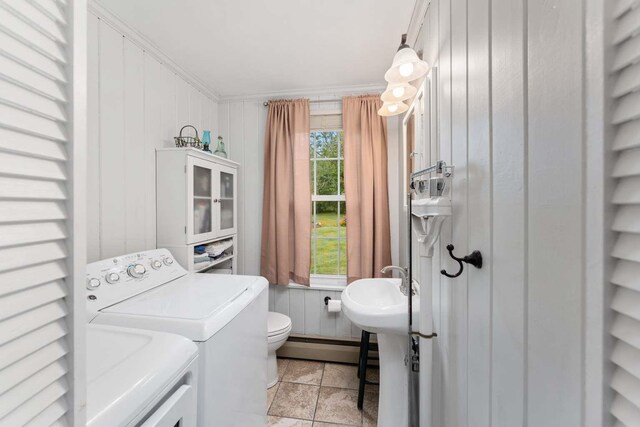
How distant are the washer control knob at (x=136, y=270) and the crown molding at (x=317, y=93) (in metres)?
1.84

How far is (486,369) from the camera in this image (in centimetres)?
72

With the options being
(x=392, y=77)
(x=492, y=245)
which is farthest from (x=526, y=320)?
(x=392, y=77)

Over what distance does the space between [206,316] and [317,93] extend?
2159mm

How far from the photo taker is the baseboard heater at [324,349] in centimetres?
225

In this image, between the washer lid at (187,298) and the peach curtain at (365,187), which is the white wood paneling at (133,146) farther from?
the peach curtain at (365,187)

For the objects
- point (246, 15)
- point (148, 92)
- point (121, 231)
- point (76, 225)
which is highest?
point (246, 15)

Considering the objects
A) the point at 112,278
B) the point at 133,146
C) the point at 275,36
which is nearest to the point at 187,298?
the point at 112,278

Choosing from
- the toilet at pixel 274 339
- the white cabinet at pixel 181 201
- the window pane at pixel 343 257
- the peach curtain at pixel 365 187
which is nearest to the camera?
the white cabinet at pixel 181 201

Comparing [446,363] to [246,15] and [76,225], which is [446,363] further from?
[246,15]

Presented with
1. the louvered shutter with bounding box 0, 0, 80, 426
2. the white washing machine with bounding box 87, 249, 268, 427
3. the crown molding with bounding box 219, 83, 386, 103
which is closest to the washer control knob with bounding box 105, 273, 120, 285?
the white washing machine with bounding box 87, 249, 268, 427

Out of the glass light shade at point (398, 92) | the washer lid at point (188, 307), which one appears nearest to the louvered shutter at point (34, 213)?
the washer lid at point (188, 307)

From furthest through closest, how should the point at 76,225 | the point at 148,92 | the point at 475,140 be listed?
the point at 148,92, the point at 475,140, the point at 76,225

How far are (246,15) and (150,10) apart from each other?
1.80 feet

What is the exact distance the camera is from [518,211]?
589 mm
